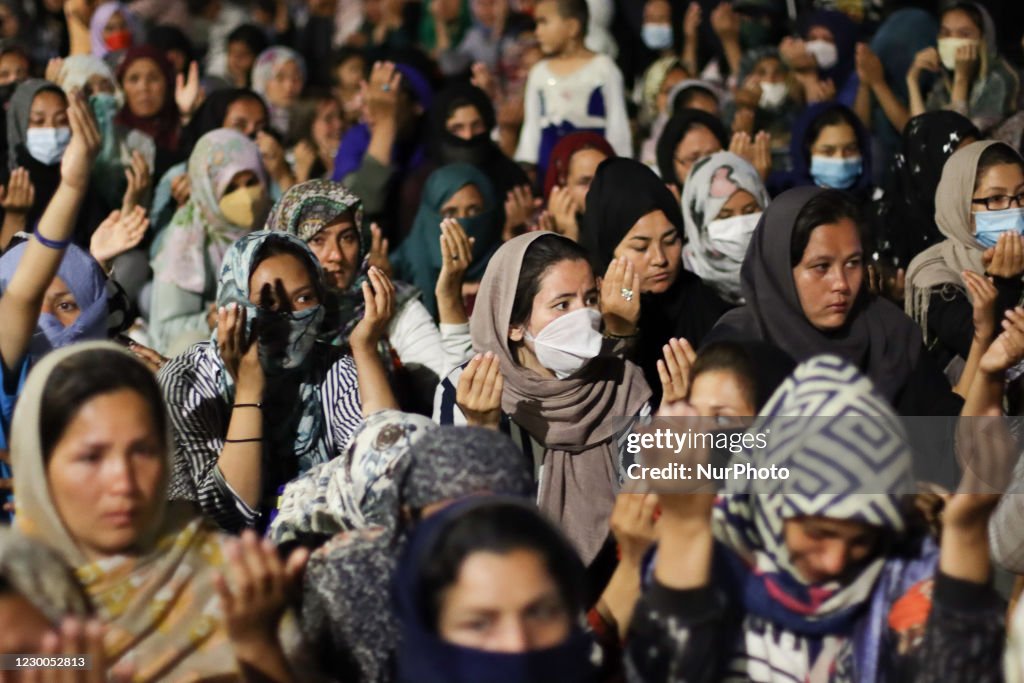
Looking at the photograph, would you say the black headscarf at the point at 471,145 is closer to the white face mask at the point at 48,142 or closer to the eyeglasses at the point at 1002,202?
the white face mask at the point at 48,142

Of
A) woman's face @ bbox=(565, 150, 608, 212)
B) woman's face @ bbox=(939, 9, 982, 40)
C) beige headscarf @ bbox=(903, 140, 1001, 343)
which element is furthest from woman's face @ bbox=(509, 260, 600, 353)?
woman's face @ bbox=(939, 9, 982, 40)

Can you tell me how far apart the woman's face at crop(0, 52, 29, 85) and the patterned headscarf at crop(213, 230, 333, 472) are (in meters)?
3.97

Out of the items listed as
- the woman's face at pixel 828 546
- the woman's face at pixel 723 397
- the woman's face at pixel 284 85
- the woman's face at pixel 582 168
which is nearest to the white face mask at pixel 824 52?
the woman's face at pixel 582 168

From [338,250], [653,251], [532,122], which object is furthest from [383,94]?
[653,251]

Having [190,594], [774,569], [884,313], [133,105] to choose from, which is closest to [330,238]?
[884,313]

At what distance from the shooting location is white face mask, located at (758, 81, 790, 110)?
7617mm

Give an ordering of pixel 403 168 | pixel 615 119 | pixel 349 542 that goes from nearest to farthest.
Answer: pixel 349 542, pixel 403 168, pixel 615 119

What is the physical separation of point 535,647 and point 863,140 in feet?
14.6

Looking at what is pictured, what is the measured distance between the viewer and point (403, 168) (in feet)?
22.4

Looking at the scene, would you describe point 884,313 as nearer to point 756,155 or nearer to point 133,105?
point 756,155

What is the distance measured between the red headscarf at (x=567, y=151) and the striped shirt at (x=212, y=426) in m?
2.33

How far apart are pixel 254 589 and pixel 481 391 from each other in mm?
1231

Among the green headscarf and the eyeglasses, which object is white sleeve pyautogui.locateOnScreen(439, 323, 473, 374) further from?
the green headscarf

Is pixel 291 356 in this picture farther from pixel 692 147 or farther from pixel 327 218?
pixel 692 147
